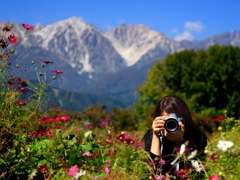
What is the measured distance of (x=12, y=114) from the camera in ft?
10.5

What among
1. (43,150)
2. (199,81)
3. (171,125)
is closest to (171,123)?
(171,125)

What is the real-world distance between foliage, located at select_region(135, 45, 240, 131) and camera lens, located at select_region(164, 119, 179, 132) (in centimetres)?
3679

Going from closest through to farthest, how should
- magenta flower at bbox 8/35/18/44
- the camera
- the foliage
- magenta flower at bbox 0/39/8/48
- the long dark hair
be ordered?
the camera
the long dark hair
magenta flower at bbox 0/39/8/48
magenta flower at bbox 8/35/18/44
the foliage

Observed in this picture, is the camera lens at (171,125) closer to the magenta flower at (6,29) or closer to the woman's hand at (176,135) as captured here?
the woman's hand at (176,135)

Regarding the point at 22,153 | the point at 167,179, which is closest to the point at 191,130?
the point at 167,179

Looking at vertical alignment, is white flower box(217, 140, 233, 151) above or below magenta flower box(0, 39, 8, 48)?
below

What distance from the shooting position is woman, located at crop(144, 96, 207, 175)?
9.89 feet

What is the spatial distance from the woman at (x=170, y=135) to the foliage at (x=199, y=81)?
36.3 metres

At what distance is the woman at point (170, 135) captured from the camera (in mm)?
3014

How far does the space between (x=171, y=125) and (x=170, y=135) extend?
0.65ft

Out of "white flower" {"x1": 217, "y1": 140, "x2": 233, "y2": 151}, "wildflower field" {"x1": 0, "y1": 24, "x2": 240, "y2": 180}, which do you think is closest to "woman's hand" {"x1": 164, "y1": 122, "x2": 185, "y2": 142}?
"wildflower field" {"x1": 0, "y1": 24, "x2": 240, "y2": 180}

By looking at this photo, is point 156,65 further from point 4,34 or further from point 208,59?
point 4,34

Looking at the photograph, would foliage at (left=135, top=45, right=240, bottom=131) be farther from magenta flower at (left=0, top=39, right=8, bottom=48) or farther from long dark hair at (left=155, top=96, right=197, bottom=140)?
magenta flower at (left=0, top=39, right=8, bottom=48)

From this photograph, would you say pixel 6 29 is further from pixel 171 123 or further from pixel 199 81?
pixel 199 81
